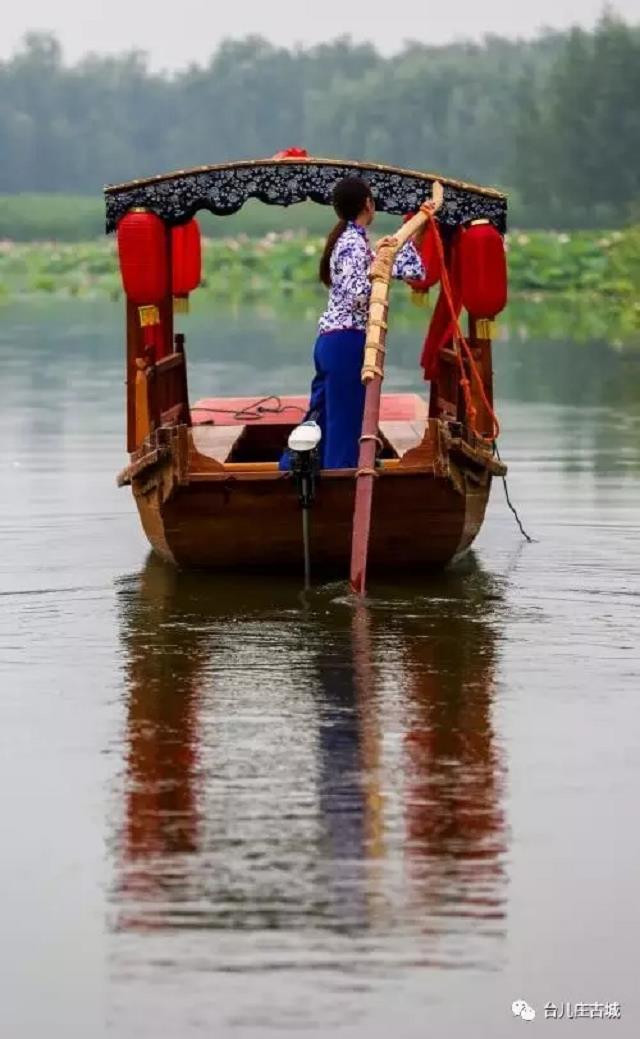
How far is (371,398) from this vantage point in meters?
8.74

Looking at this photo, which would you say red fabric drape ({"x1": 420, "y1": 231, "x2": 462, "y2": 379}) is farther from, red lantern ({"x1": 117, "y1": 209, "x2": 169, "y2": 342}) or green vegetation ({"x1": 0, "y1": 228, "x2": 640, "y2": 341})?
green vegetation ({"x1": 0, "y1": 228, "x2": 640, "y2": 341})

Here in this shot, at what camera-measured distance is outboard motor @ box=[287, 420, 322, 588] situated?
352 inches

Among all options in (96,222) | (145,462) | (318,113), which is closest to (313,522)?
(145,462)

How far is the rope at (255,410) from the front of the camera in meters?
11.6

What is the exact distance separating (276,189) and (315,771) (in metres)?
3.57

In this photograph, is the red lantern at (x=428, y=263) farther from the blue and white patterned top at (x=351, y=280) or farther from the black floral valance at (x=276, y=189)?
the blue and white patterned top at (x=351, y=280)

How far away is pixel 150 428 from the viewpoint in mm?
9633

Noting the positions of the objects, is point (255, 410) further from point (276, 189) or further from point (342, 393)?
point (342, 393)

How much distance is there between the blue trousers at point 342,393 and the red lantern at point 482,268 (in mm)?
477

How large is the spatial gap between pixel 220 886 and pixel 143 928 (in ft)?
0.94

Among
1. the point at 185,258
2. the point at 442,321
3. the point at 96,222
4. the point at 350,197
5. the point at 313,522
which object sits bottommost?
the point at 96,222

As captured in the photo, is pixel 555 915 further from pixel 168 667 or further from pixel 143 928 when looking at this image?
pixel 168 667

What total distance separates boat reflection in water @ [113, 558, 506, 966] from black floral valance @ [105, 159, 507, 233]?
4.52 ft

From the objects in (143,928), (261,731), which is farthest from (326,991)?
(261,731)
